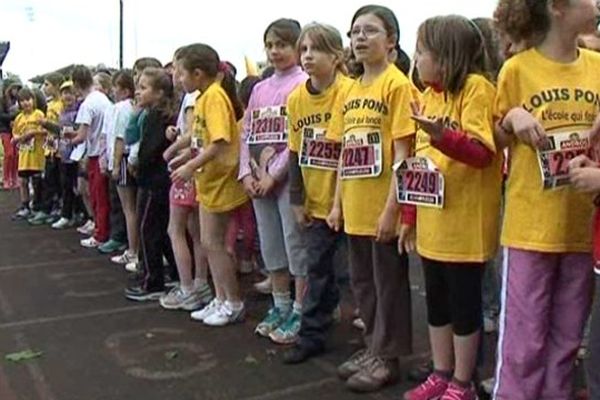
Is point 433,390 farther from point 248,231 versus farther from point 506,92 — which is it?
point 248,231

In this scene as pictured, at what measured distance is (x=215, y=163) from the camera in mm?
4520

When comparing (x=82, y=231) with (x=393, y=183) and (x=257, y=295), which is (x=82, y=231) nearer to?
(x=257, y=295)

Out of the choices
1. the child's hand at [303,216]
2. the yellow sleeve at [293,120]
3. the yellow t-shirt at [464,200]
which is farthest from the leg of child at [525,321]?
the yellow sleeve at [293,120]

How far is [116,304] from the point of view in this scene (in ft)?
17.7

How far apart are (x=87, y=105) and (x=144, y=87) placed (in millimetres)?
2528

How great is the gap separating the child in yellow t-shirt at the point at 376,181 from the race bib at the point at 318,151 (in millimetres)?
111

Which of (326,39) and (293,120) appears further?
(293,120)

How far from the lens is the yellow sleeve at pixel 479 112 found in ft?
9.07

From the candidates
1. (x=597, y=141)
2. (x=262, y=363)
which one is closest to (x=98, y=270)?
(x=262, y=363)

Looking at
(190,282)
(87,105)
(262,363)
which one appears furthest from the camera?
(87,105)

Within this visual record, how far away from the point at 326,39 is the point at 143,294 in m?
2.67

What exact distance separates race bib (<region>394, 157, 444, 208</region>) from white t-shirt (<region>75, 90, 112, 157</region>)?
16.4 ft

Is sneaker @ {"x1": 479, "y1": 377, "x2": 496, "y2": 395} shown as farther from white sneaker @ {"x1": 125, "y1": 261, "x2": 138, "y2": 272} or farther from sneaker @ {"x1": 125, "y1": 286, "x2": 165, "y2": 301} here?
white sneaker @ {"x1": 125, "y1": 261, "x2": 138, "y2": 272}

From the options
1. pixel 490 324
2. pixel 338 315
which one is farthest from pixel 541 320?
pixel 338 315
